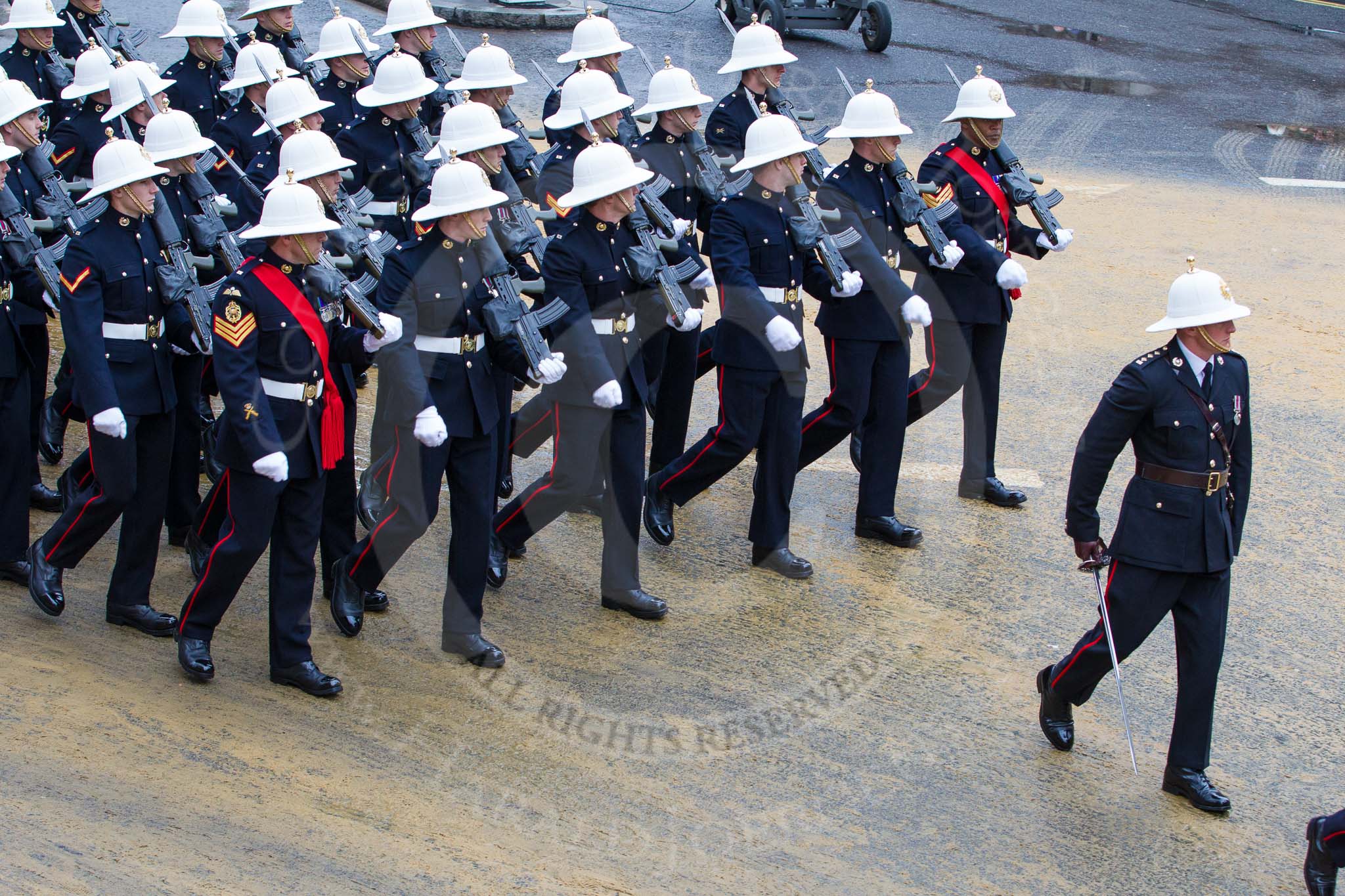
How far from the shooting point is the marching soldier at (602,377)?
202 inches

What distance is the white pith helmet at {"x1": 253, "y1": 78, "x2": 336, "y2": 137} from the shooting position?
638 centimetres

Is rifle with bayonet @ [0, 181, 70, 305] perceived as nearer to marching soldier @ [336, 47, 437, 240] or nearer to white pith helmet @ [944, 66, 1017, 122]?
marching soldier @ [336, 47, 437, 240]

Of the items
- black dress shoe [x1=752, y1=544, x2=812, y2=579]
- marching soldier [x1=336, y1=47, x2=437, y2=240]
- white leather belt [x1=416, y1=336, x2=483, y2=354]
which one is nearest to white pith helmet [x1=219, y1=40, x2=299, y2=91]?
marching soldier [x1=336, y1=47, x2=437, y2=240]

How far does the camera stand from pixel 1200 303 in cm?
429

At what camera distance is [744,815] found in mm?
4184

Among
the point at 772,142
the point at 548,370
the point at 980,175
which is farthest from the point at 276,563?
the point at 980,175

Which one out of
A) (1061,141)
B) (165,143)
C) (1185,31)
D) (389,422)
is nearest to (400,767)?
(389,422)

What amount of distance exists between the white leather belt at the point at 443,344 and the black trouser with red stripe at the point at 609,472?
0.50 meters

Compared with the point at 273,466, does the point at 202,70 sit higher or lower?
higher

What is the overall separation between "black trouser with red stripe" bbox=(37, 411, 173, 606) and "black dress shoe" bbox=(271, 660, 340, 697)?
0.70 metres

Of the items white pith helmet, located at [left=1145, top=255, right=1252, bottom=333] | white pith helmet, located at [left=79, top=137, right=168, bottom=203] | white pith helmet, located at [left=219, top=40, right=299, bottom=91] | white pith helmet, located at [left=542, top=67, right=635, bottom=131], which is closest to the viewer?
white pith helmet, located at [left=1145, top=255, right=1252, bottom=333]

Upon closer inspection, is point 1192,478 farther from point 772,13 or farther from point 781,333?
point 772,13

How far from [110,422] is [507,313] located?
1274 mm

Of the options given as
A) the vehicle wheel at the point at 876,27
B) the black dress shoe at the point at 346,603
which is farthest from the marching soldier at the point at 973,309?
the vehicle wheel at the point at 876,27
